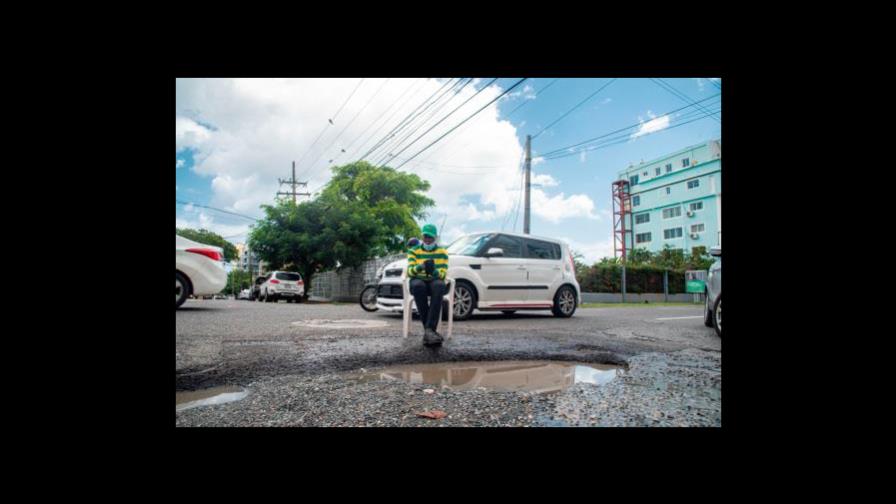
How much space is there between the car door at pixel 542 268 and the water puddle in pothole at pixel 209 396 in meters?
5.79

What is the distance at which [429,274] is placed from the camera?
487 cm

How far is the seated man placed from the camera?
4.80 metres

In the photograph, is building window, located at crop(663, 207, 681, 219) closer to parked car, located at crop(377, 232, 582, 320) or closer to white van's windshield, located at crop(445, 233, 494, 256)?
parked car, located at crop(377, 232, 582, 320)

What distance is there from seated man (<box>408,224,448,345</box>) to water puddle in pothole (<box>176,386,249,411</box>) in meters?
2.15

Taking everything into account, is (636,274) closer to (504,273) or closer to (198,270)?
(504,273)

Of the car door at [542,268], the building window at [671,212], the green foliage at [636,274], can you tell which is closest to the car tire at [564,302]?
the car door at [542,268]

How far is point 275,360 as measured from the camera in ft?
12.6

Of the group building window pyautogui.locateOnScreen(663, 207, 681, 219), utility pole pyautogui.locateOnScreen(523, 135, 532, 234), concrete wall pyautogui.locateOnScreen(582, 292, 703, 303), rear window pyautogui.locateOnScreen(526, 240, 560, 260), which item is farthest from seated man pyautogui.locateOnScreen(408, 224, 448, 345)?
building window pyautogui.locateOnScreen(663, 207, 681, 219)

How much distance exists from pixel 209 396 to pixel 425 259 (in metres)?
2.50

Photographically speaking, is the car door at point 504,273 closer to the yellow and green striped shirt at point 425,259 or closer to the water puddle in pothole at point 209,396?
the yellow and green striped shirt at point 425,259
